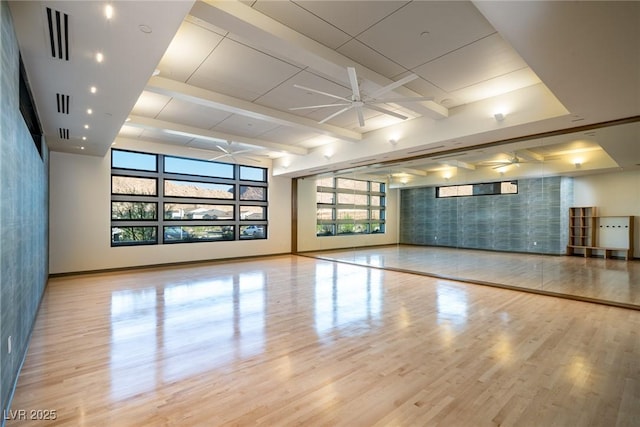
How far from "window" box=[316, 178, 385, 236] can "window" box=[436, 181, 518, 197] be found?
194cm

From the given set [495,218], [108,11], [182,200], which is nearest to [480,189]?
[495,218]

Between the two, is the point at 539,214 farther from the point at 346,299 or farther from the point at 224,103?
the point at 224,103

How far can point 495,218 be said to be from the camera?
23.0 ft

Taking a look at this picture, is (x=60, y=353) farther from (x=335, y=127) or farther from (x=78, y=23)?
(x=335, y=127)

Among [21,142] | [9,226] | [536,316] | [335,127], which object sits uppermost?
[335,127]

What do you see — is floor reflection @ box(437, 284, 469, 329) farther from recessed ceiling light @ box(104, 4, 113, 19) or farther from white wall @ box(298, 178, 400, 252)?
recessed ceiling light @ box(104, 4, 113, 19)

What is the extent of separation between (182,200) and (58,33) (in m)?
6.64

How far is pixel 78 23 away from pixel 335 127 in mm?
5078

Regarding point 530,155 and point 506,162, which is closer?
point 530,155

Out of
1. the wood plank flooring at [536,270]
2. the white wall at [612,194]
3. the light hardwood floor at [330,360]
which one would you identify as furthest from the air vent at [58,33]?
the white wall at [612,194]

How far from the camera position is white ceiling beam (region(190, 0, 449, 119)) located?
286 centimetres

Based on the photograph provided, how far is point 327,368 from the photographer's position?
9.53 feet

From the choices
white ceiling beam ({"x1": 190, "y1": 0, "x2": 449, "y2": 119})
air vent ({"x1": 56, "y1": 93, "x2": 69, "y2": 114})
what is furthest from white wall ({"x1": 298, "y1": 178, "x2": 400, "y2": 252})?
air vent ({"x1": 56, "y1": 93, "x2": 69, "y2": 114})

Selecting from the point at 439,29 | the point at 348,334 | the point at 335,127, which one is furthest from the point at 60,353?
the point at 335,127
